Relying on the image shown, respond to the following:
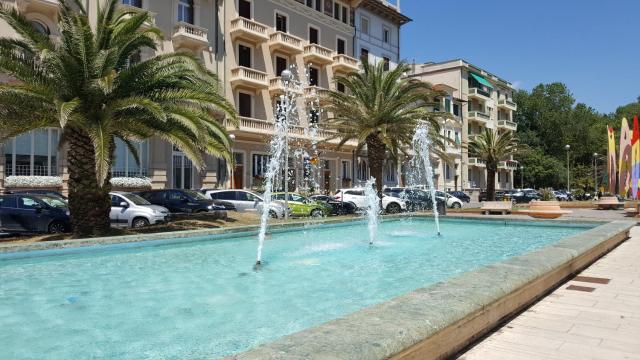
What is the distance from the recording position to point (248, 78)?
104 feet

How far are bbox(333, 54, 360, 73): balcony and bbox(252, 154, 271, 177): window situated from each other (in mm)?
10685

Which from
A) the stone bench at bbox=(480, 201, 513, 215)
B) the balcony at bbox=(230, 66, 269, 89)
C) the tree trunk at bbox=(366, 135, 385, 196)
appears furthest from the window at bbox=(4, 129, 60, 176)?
the stone bench at bbox=(480, 201, 513, 215)

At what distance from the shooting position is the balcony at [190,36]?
28359 mm

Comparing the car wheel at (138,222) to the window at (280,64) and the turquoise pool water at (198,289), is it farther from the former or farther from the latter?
the window at (280,64)

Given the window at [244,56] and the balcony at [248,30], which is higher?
the balcony at [248,30]

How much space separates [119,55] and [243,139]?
59.9ft

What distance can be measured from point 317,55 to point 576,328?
3408 centimetres

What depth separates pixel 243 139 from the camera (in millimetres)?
31844

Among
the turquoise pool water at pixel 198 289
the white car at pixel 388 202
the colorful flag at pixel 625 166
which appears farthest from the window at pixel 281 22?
the turquoise pool water at pixel 198 289

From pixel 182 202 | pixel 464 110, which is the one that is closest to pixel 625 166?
pixel 182 202

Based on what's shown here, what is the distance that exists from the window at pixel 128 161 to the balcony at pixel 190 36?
6.38 m

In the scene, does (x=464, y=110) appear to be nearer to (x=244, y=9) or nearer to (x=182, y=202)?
(x=244, y=9)

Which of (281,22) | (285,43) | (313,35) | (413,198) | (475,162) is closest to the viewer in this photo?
(413,198)

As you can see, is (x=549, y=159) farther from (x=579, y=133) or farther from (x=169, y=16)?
(x=169, y=16)
